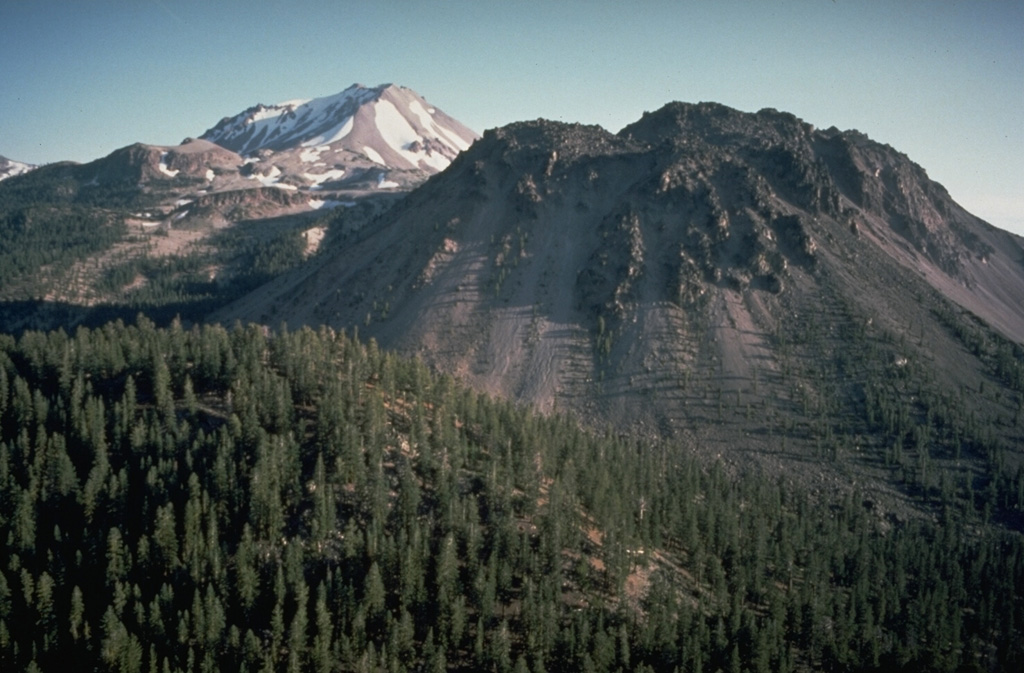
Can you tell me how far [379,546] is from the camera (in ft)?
213

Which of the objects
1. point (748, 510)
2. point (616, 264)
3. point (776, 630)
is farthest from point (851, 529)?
point (616, 264)

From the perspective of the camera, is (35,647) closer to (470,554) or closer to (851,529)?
(470,554)

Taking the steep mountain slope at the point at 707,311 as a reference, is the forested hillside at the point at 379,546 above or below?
below

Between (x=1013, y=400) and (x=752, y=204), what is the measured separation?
7694cm

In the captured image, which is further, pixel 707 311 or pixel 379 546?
pixel 707 311

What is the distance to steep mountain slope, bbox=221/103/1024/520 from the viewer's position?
131375 millimetres

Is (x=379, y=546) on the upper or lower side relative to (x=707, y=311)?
lower

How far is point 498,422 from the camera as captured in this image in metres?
92.9

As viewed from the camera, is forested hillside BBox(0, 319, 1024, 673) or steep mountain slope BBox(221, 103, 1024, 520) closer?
forested hillside BBox(0, 319, 1024, 673)

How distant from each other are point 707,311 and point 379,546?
116 metres

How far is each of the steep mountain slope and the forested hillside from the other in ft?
104

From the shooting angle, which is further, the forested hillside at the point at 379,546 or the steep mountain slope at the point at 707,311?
the steep mountain slope at the point at 707,311

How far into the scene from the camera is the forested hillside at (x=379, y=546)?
2292 inches

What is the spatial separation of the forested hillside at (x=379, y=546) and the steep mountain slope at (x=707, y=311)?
3167cm
